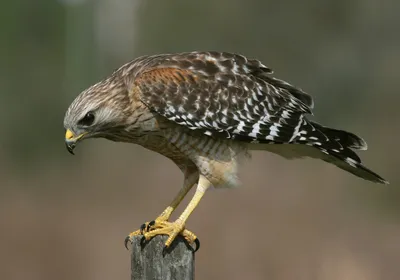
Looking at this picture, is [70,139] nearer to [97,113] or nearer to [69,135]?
[69,135]

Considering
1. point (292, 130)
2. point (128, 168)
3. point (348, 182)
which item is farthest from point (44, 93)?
point (292, 130)

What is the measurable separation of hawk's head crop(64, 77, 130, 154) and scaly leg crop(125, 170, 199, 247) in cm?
60

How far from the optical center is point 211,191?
758 cm

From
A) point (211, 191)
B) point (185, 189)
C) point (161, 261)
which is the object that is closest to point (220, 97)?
point (185, 189)

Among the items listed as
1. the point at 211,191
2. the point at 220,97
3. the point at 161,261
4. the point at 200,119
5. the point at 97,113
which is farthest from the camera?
the point at 211,191

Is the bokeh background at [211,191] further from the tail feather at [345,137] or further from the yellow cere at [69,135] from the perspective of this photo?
the yellow cere at [69,135]

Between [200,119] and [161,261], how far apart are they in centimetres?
118

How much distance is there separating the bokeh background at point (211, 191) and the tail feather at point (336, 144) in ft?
6.31

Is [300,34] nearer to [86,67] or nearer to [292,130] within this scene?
[86,67]

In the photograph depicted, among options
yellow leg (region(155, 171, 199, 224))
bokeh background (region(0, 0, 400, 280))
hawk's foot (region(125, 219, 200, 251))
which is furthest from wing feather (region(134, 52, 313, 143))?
bokeh background (region(0, 0, 400, 280))

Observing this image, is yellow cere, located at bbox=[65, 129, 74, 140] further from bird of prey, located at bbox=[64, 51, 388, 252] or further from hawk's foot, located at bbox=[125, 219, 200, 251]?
hawk's foot, located at bbox=[125, 219, 200, 251]

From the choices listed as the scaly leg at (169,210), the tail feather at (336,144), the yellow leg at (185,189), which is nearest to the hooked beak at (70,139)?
the scaly leg at (169,210)

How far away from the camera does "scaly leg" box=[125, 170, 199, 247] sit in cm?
452

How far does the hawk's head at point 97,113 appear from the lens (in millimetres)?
4574
